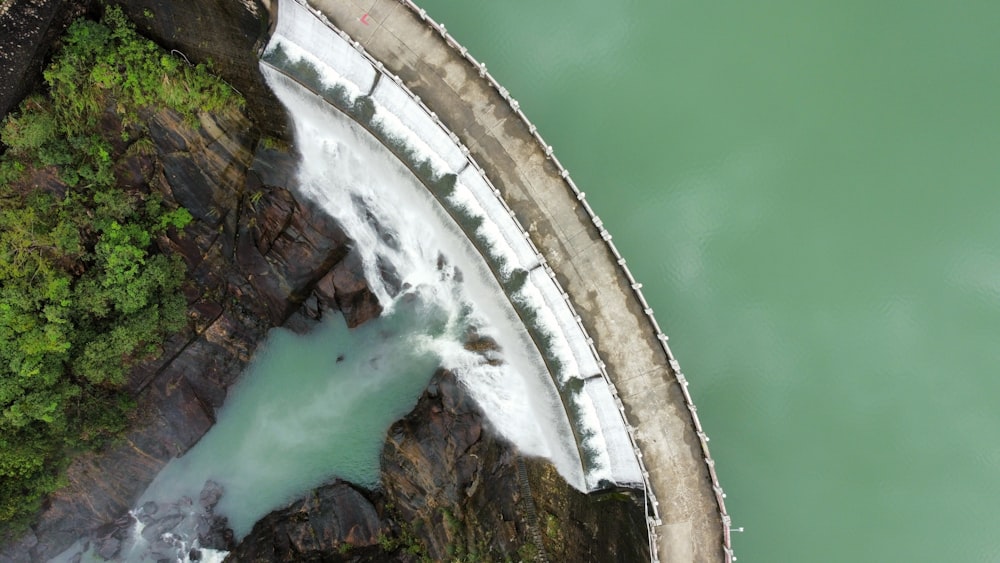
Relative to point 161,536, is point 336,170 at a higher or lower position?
higher

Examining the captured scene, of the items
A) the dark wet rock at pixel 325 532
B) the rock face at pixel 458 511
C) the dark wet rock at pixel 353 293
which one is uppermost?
the dark wet rock at pixel 353 293

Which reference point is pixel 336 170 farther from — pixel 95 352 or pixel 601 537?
pixel 601 537

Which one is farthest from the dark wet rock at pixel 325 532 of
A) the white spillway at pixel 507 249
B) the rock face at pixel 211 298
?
the white spillway at pixel 507 249

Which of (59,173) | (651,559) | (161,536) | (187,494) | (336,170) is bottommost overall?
(161,536)

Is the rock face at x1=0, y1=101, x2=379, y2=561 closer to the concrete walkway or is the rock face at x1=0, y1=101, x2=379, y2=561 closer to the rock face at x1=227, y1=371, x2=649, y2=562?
the rock face at x1=227, y1=371, x2=649, y2=562

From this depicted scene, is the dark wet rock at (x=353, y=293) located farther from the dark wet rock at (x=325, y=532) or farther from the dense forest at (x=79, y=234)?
the dark wet rock at (x=325, y=532)

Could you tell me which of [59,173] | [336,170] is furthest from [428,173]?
[59,173]
